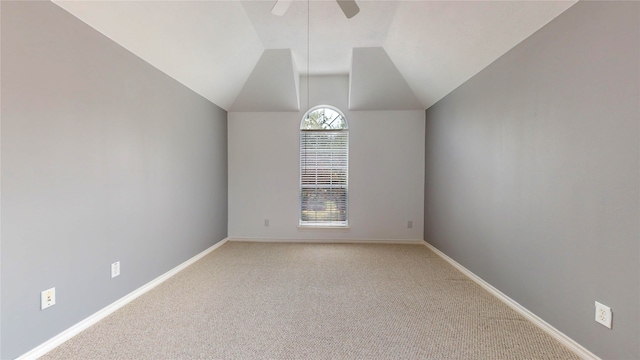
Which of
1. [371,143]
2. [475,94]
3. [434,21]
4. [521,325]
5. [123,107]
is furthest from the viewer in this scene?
[371,143]

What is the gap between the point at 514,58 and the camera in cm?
208

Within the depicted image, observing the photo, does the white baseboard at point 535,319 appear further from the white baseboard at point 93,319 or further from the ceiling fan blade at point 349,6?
the white baseboard at point 93,319

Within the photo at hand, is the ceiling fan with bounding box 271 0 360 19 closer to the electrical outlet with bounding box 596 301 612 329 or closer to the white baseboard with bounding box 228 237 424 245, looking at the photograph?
the electrical outlet with bounding box 596 301 612 329

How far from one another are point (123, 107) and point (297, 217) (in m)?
2.79

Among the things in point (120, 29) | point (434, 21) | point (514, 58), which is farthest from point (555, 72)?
point (120, 29)

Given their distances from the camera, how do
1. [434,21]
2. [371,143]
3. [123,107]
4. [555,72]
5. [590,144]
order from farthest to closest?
1. [371,143]
2. [434,21]
3. [123,107]
4. [555,72]
5. [590,144]

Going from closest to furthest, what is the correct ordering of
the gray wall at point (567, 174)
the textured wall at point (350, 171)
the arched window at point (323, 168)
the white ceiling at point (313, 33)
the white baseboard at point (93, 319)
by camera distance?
the gray wall at point (567, 174) < the white baseboard at point (93, 319) < the white ceiling at point (313, 33) < the textured wall at point (350, 171) < the arched window at point (323, 168)

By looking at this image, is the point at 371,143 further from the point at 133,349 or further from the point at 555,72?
the point at 133,349

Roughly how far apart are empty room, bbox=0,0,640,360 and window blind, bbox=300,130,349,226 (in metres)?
0.75

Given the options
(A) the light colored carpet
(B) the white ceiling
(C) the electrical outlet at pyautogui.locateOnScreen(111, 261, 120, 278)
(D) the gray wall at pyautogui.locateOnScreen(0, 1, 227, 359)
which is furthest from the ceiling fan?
(C) the electrical outlet at pyautogui.locateOnScreen(111, 261, 120, 278)

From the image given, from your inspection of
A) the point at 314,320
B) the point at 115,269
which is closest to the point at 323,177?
the point at 314,320

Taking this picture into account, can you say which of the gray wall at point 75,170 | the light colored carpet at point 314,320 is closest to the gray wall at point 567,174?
the light colored carpet at point 314,320

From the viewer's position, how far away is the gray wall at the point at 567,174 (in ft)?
4.32

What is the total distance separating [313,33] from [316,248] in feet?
9.77
